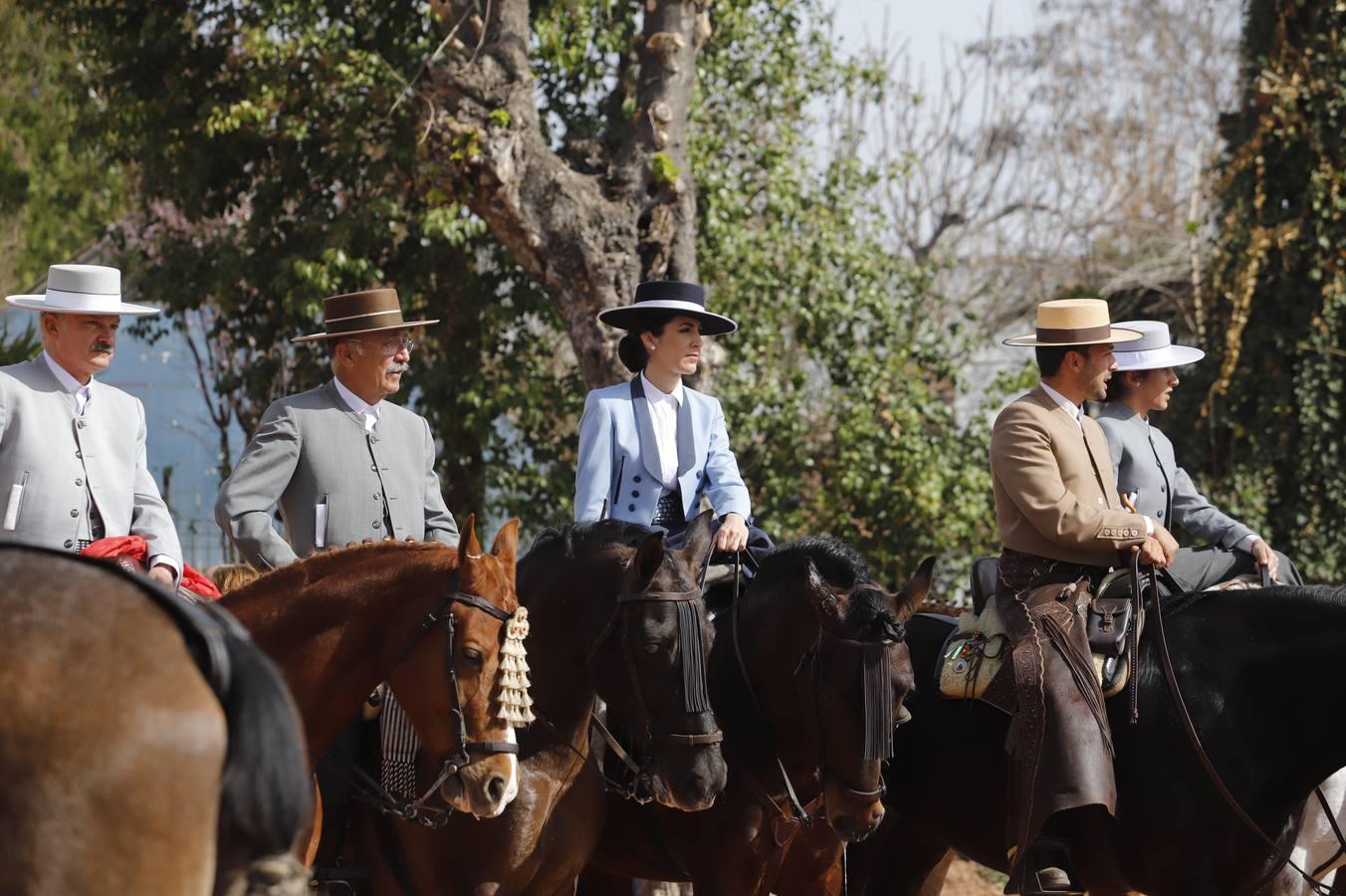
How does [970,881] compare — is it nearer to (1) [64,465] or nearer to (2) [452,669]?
(2) [452,669]

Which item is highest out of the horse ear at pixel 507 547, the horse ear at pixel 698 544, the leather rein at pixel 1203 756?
the horse ear at pixel 507 547

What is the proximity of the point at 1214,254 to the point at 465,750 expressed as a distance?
1040 cm

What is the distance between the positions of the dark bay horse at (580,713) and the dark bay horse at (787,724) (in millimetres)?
420

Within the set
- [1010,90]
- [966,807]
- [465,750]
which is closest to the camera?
[465,750]

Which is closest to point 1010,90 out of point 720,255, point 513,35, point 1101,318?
point 720,255

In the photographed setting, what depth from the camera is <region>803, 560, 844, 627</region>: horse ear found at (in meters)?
5.41

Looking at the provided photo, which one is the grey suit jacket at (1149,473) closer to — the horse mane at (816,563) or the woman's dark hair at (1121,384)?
the woman's dark hair at (1121,384)

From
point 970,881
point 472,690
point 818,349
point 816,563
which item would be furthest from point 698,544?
point 818,349

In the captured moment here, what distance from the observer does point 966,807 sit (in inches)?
243

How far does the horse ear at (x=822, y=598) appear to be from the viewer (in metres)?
5.41

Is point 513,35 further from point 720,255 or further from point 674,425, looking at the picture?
point 674,425

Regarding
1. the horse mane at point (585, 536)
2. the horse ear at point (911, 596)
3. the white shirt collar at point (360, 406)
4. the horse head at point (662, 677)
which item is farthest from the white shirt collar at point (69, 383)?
the horse ear at point (911, 596)

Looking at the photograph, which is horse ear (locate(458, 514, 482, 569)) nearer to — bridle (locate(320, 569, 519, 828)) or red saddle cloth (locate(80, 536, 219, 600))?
bridle (locate(320, 569, 519, 828))

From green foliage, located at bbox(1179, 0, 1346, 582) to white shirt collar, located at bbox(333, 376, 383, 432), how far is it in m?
8.62
